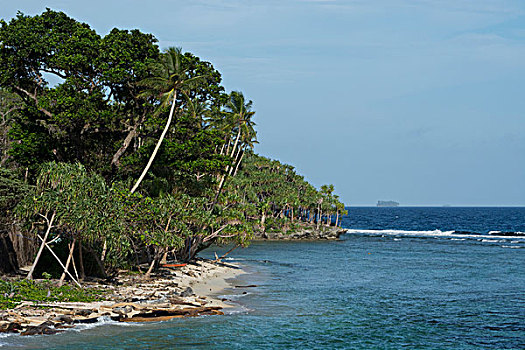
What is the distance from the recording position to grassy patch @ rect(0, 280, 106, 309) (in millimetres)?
26109

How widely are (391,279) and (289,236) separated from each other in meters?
49.3

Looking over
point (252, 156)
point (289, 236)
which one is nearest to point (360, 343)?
point (289, 236)

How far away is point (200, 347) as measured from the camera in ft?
75.7

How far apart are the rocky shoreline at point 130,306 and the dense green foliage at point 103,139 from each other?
2192 millimetres

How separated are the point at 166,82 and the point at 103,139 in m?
6.52

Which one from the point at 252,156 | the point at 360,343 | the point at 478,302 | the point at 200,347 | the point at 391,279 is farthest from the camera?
the point at 252,156

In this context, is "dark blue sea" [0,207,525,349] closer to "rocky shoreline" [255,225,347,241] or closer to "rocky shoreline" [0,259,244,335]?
"rocky shoreline" [0,259,244,335]

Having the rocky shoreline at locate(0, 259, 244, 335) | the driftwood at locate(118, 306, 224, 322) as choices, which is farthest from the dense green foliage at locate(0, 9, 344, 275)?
the driftwood at locate(118, 306, 224, 322)

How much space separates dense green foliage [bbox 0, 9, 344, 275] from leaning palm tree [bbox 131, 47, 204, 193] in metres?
0.07

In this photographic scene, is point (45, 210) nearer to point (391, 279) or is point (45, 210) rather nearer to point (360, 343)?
point (360, 343)

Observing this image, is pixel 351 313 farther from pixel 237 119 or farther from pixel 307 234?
pixel 307 234

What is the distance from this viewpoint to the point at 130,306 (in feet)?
90.7

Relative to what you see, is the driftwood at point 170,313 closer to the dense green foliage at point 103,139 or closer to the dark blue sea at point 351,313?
the dark blue sea at point 351,313

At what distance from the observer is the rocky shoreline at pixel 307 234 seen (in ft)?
312
